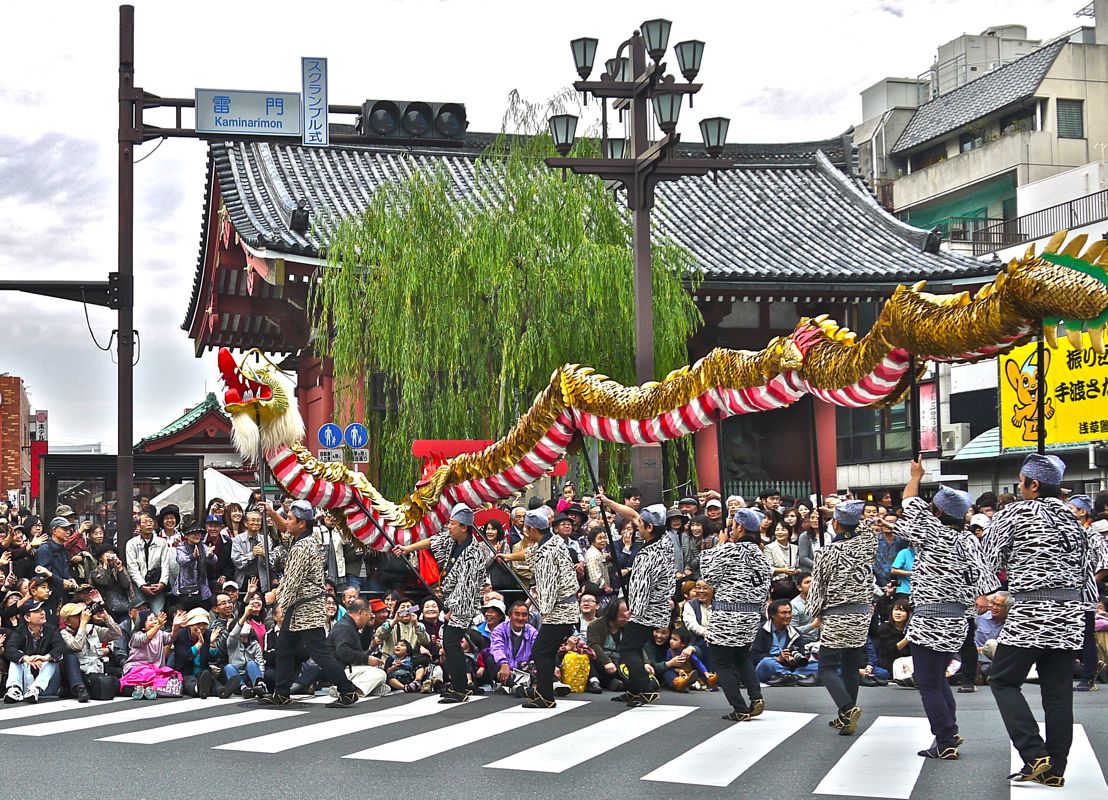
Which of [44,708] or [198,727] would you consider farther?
[44,708]

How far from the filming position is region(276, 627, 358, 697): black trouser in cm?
1145

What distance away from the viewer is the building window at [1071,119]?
35.7m

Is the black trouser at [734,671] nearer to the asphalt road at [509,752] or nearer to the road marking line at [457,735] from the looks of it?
the asphalt road at [509,752]

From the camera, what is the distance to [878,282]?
21109 millimetres

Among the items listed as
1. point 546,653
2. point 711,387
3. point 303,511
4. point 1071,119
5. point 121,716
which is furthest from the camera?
point 1071,119

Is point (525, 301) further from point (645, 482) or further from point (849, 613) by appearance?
point (849, 613)

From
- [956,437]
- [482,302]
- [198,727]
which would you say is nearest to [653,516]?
[198,727]

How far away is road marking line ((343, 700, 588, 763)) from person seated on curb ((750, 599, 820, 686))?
8.09 ft

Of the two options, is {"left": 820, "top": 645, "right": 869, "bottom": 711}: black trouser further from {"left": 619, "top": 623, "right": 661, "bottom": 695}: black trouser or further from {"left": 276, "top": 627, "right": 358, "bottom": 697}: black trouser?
{"left": 276, "top": 627, "right": 358, "bottom": 697}: black trouser

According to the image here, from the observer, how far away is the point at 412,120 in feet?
82.5

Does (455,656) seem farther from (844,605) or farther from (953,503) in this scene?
(953,503)

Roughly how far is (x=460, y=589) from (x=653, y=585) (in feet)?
5.84

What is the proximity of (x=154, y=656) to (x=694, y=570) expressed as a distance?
558cm

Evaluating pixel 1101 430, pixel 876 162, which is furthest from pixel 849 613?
pixel 876 162
